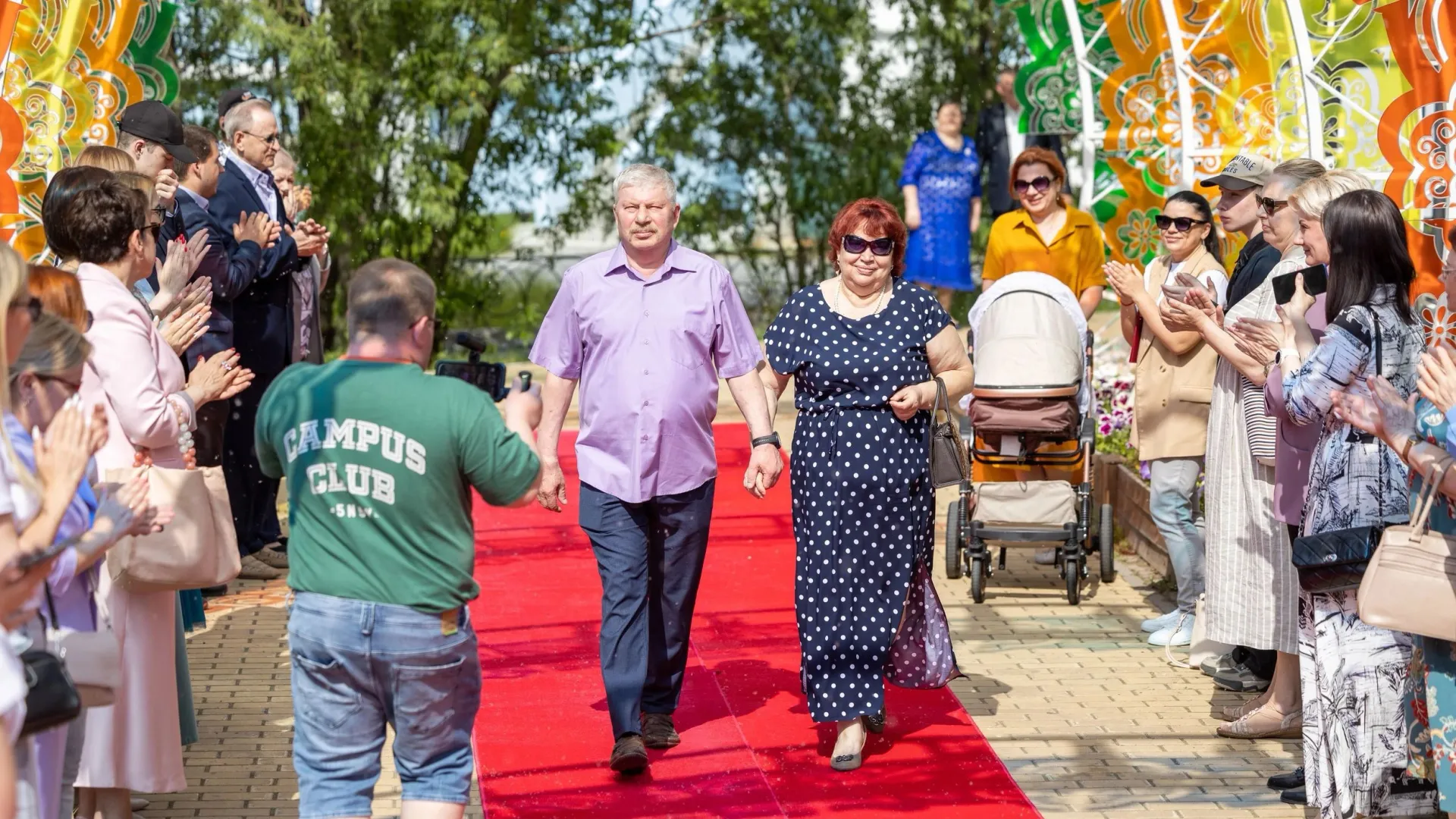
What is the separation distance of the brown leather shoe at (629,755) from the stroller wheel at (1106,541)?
10.5 feet

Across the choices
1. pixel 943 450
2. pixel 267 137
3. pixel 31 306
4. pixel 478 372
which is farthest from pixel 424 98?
pixel 31 306

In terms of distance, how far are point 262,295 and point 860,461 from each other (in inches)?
134

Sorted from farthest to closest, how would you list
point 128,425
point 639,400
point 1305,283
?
point 639,400, point 1305,283, point 128,425

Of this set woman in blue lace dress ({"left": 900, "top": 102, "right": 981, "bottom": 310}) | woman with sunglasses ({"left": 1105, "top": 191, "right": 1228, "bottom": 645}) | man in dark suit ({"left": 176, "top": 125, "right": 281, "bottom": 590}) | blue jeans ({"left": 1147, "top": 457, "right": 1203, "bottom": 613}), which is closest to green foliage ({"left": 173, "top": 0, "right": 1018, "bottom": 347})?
woman in blue lace dress ({"left": 900, "top": 102, "right": 981, "bottom": 310})

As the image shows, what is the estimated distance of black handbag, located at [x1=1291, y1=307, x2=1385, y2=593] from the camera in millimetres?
4699

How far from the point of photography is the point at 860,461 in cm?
565

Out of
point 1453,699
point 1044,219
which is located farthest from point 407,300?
point 1044,219

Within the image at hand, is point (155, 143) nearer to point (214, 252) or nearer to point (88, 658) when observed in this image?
point (214, 252)

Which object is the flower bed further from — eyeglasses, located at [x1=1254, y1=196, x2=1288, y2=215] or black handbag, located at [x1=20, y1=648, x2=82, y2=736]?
black handbag, located at [x1=20, y1=648, x2=82, y2=736]

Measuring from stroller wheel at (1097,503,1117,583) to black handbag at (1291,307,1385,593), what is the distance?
121 inches

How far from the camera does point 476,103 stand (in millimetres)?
13766

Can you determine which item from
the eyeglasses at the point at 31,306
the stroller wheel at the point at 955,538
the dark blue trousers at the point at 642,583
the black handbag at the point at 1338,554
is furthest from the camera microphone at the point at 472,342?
the stroller wheel at the point at 955,538

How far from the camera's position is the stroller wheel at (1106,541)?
7980 millimetres

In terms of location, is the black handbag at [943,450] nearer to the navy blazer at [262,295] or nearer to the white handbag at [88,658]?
the white handbag at [88,658]
